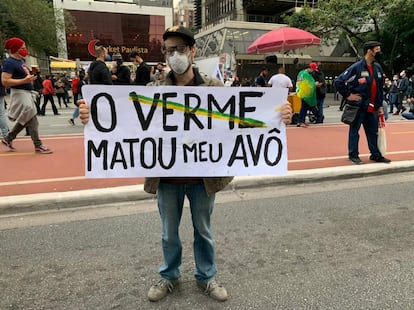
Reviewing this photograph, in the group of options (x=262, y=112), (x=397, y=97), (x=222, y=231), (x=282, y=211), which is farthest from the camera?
(x=397, y=97)

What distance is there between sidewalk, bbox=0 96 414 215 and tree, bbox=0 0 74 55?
25240 mm

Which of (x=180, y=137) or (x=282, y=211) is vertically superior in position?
(x=180, y=137)

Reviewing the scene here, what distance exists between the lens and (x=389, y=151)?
304 inches

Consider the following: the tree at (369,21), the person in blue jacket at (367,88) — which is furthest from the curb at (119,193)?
the tree at (369,21)

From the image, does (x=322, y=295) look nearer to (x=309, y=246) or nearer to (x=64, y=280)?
(x=309, y=246)

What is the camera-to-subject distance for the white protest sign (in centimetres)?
273

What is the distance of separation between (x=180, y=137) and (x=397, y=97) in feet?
54.5

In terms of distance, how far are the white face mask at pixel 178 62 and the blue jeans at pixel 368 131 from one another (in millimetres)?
4698

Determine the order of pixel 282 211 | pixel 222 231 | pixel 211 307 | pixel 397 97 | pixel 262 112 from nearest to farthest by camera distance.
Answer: pixel 211 307, pixel 262 112, pixel 222 231, pixel 282 211, pixel 397 97

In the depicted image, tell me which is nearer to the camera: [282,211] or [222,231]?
[222,231]

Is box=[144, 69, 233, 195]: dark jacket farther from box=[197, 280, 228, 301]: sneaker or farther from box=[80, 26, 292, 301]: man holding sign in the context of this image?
box=[197, 280, 228, 301]: sneaker

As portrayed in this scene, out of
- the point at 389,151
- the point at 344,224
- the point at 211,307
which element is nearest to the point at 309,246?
the point at 344,224

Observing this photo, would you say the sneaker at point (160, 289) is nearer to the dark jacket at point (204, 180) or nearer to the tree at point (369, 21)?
the dark jacket at point (204, 180)

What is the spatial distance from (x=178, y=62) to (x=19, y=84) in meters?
5.16
